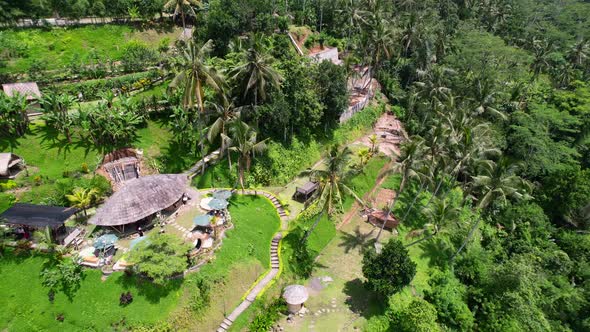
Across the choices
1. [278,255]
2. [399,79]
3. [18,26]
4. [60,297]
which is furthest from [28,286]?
[399,79]

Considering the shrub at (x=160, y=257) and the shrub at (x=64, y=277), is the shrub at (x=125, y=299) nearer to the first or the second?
the shrub at (x=160, y=257)

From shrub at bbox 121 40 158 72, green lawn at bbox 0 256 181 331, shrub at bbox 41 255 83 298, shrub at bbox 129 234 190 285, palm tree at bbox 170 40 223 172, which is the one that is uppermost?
palm tree at bbox 170 40 223 172

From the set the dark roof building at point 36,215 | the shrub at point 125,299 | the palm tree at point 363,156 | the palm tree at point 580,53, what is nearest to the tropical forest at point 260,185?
the shrub at point 125,299

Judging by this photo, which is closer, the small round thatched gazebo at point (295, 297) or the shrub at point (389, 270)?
the small round thatched gazebo at point (295, 297)

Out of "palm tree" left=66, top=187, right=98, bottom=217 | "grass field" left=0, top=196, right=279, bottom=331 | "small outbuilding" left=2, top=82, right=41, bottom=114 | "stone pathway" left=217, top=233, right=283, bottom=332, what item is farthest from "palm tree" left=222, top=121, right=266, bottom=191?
"small outbuilding" left=2, top=82, right=41, bottom=114

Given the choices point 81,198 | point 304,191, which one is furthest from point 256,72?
point 81,198

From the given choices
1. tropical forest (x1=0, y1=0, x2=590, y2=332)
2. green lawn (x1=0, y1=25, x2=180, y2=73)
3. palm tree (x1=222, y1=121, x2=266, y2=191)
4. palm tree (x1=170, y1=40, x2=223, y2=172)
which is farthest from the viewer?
green lawn (x1=0, y1=25, x2=180, y2=73)

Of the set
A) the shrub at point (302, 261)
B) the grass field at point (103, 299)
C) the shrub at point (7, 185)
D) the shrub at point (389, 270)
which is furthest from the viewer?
the shrub at point (302, 261)

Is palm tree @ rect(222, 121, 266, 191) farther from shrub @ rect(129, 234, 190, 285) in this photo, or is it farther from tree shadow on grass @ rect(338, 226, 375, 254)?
tree shadow on grass @ rect(338, 226, 375, 254)
